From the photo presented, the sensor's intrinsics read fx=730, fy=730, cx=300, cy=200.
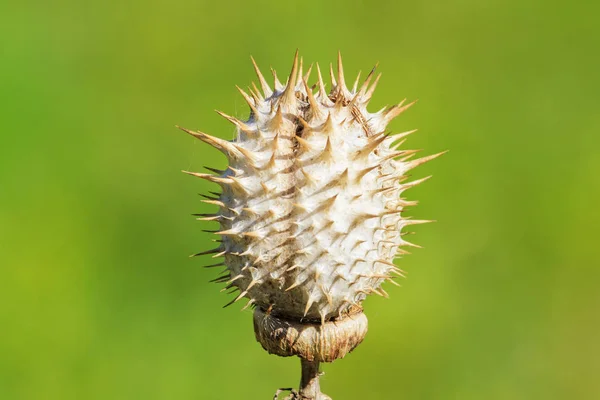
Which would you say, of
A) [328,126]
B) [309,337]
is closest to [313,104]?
[328,126]

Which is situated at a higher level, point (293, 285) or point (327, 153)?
point (327, 153)

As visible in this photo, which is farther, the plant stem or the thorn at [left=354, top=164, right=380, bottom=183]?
the plant stem

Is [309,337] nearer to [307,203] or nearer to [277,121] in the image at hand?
[307,203]

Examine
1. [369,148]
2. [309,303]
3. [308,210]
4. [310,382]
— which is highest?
[369,148]

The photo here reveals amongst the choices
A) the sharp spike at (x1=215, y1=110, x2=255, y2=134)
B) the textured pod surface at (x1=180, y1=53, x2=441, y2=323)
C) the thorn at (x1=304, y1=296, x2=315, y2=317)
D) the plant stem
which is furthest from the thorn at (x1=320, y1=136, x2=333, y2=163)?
the plant stem

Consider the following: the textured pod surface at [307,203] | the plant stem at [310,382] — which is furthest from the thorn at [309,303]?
the plant stem at [310,382]

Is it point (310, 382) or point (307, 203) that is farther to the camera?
point (310, 382)

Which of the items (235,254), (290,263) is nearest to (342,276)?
(290,263)

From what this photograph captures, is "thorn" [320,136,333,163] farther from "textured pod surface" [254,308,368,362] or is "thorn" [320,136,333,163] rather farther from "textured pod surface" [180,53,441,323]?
"textured pod surface" [254,308,368,362]
